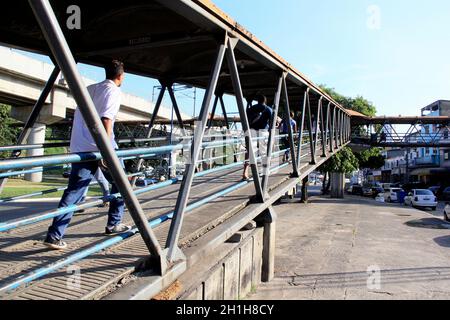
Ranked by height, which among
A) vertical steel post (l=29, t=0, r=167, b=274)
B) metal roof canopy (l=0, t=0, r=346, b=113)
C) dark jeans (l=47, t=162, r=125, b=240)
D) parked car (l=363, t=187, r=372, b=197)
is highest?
metal roof canopy (l=0, t=0, r=346, b=113)

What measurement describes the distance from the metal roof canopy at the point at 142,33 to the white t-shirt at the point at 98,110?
87cm

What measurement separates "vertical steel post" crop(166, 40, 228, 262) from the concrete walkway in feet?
10.9

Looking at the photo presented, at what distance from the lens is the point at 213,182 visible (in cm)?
675

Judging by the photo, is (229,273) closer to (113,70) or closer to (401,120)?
(113,70)

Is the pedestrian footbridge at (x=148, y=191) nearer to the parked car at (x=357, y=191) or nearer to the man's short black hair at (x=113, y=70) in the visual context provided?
the man's short black hair at (x=113, y=70)

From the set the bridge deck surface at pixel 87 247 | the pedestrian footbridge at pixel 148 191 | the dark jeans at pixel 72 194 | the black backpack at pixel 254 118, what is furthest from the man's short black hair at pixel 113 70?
the black backpack at pixel 254 118

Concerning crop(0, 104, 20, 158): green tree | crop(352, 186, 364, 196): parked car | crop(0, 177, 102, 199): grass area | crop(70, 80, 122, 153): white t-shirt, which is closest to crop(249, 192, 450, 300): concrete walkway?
crop(70, 80, 122, 153): white t-shirt

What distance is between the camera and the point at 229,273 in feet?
15.6

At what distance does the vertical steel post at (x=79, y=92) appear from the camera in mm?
1982

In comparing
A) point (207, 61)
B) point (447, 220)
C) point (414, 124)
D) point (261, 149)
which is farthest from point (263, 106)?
point (414, 124)

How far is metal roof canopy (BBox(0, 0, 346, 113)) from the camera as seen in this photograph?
354 centimetres

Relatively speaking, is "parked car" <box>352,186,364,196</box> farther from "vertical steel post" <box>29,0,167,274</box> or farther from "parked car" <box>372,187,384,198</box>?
"vertical steel post" <box>29,0,167,274</box>

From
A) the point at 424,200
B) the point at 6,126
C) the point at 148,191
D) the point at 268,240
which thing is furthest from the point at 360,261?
the point at 6,126

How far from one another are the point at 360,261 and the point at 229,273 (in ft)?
17.5
